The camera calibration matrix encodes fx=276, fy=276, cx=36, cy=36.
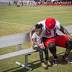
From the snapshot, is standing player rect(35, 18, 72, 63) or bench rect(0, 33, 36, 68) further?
standing player rect(35, 18, 72, 63)

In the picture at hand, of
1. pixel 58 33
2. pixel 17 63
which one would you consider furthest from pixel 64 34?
pixel 17 63

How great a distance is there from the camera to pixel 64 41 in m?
7.26

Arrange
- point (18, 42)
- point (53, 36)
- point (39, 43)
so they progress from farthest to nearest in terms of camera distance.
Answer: point (18, 42)
point (53, 36)
point (39, 43)

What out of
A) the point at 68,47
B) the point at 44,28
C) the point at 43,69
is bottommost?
the point at 43,69

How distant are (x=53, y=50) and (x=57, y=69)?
0.52 m

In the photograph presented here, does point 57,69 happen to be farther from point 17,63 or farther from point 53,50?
point 17,63

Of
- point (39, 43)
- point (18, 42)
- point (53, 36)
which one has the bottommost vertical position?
point (18, 42)

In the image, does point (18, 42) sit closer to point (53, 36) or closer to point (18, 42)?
point (18, 42)

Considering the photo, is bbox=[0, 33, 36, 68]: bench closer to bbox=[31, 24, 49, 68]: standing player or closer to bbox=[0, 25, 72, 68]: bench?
bbox=[0, 25, 72, 68]: bench

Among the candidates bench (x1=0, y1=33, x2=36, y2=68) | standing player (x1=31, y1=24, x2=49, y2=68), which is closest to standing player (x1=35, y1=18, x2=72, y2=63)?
standing player (x1=31, y1=24, x2=49, y2=68)

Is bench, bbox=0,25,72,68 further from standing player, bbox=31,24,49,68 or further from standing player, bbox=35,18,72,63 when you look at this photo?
standing player, bbox=35,18,72,63

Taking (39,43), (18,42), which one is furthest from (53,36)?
(18,42)

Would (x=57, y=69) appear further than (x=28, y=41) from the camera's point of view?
No

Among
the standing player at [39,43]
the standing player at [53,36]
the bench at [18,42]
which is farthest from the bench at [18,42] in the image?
the standing player at [53,36]
